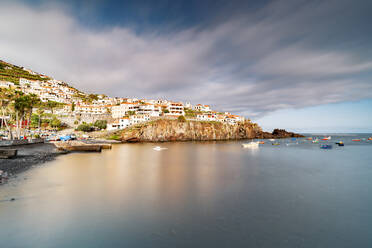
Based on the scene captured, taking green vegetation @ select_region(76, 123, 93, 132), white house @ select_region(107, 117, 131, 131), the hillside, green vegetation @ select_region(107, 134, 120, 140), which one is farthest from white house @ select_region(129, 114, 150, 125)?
the hillside

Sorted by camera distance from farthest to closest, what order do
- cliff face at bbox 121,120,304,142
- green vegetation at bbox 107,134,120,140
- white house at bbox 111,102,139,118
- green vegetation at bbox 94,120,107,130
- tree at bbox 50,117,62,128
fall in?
white house at bbox 111,102,139,118 < green vegetation at bbox 94,120,107,130 < tree at bbox 50,117,62,128 < cliff face at bbox 121,120,304,142 < green vegetation at bbox 107,134,120,140

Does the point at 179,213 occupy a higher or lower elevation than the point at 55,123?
lower

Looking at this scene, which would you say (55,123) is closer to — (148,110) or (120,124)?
(120,124)

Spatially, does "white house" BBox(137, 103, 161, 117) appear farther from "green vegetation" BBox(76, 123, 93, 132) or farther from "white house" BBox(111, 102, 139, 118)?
"green vegetation" BBox(76, 123, 93, 132)

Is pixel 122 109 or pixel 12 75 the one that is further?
pixel 12 75

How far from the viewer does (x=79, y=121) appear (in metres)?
99.9

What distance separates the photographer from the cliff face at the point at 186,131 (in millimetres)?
82062

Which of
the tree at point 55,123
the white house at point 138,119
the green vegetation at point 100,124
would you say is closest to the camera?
the tree at point 55,123

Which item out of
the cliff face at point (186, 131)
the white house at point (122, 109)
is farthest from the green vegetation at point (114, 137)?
the white house at point (122, 109)

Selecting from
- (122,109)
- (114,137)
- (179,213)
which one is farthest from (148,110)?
(179,213)

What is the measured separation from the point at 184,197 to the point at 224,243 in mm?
6679

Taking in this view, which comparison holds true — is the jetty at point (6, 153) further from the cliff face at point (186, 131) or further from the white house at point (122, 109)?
the white house at point (122, 109)

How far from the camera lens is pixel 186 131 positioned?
92438 millimetres

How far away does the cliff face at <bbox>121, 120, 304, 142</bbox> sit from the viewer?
269ft
